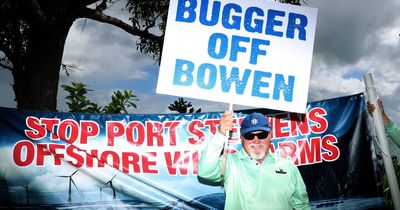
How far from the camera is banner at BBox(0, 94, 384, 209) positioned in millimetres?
4137

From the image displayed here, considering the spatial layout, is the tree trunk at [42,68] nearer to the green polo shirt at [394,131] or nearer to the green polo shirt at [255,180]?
the green polo shirt at [255,180]

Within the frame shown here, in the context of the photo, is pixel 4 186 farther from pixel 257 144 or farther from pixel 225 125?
pixel 257 144

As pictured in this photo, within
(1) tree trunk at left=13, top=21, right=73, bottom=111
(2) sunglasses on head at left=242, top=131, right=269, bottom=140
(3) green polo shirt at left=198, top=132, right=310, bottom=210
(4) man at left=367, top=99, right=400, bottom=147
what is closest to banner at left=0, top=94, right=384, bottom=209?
(4) man at left=367, top=99, right=400, bottom=147

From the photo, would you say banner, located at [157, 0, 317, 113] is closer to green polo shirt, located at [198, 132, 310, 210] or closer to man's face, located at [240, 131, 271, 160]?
man's face, located at [240, 131, 271, 160]

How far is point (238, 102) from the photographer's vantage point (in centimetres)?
315

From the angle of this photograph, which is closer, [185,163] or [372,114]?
[372,114]

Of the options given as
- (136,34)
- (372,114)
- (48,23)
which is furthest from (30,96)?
(372,114)

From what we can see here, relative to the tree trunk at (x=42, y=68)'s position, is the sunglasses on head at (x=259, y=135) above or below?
below

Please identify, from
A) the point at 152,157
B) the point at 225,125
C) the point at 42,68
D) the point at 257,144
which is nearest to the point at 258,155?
the point at 257,144

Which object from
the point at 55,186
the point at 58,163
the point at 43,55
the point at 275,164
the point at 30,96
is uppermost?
the point at 43,55

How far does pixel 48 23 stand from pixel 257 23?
453cm

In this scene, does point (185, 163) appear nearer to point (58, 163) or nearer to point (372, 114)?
point (58, 163)

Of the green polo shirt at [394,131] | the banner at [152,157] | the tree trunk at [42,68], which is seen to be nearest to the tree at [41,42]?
the tree trunk at [42,68]

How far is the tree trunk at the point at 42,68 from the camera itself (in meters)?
6.35
